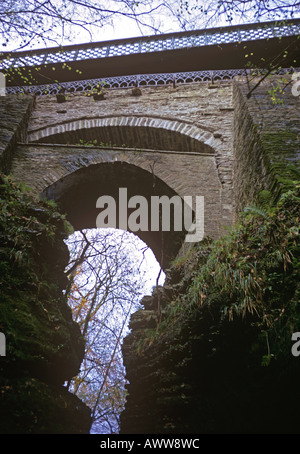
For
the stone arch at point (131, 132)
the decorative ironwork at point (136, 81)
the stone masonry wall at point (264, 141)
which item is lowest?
the stone masonry wall at point (264, 141)

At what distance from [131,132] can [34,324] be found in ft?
20.3

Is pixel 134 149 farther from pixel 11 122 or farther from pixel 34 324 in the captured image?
pixel 34 324

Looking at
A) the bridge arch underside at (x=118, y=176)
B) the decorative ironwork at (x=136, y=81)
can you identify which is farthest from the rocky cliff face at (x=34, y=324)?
the decorative ironwork at (x=136, y=81)

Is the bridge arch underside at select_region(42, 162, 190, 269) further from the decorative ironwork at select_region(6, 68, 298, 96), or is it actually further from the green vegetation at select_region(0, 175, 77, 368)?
the decorative ironwork at select_region(6, 68, 298, 96)

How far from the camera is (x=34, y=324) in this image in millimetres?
3977

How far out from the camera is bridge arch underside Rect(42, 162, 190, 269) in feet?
22.1

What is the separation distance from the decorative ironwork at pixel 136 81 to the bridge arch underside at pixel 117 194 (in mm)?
3871

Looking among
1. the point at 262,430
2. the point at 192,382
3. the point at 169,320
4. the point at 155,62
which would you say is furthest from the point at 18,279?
the point at 155,62

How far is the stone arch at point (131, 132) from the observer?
8.46 meters

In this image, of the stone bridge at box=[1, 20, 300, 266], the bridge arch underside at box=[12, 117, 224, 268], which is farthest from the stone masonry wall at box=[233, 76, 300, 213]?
the bridge arch underside at box=[12, 117, 224, 268]

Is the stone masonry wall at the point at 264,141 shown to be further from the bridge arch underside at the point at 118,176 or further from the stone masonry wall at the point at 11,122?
the stone masonry wall at the point at 11,122

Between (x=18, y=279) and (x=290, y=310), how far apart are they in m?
3.26

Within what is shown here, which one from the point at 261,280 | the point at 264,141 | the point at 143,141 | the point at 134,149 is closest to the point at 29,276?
the point at 261,280

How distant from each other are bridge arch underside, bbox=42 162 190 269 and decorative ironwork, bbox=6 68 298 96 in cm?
387
